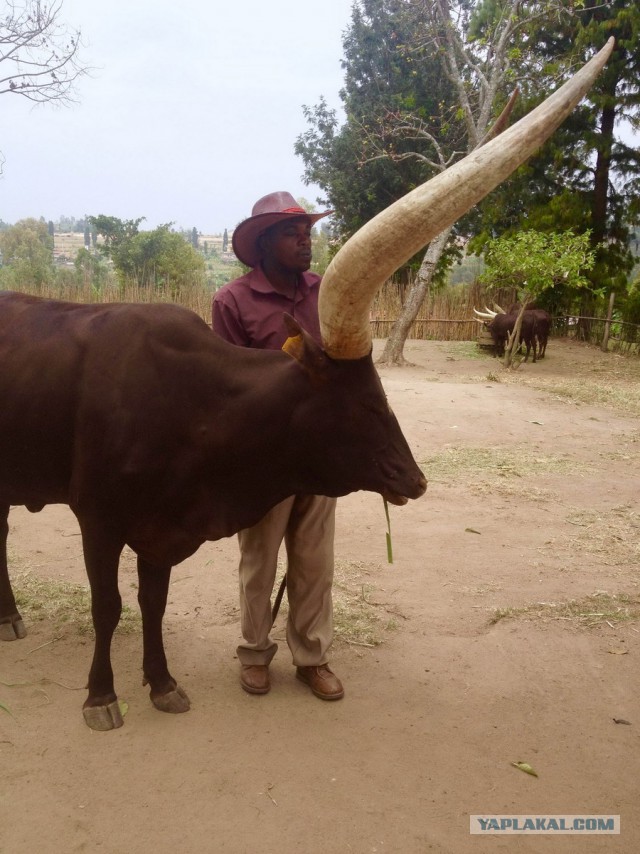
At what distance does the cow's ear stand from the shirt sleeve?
19.3 inches

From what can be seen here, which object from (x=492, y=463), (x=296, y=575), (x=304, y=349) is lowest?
(x=492, y=463)

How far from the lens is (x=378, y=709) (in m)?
3.16

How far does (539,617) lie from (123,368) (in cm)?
253

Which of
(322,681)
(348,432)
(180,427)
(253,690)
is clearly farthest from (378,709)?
(180,427)

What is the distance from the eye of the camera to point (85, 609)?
4.00m

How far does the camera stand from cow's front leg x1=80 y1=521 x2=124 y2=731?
284 cm

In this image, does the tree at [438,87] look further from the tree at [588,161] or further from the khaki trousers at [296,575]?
the khaki trousers at [296,575]

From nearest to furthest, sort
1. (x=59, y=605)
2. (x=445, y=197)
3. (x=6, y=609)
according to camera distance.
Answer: (x=445, y=197)
(x=6, y=609)
(x=59, y=605)

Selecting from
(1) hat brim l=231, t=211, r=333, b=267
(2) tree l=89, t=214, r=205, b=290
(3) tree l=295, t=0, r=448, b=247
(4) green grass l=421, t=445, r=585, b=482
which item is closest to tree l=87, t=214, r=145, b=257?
(2) tree l=89, t=214, r=205, b=290

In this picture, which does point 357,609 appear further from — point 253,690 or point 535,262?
point 535,262

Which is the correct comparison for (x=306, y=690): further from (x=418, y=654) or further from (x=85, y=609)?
(x=85, y=609)

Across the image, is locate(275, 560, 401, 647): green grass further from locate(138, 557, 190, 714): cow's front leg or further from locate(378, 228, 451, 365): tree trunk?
locate(378, 228, 451, 365): tree trunk

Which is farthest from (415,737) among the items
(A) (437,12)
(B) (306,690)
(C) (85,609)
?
(A) (437,12)

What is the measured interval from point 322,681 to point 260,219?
1.94 metres
